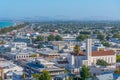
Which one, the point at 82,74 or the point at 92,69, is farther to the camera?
the point at 92,69

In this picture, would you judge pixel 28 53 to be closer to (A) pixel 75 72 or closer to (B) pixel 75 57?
(B) pixel 75 57

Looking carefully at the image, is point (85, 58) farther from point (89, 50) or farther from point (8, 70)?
point (8, 70)

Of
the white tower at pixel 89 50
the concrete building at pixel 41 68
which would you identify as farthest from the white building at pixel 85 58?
the concrete building at pixel 41 68

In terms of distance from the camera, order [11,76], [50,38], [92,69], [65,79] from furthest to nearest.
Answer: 1. [50,38]
2. [92,69]
3. [11,76]
4. [65,79]

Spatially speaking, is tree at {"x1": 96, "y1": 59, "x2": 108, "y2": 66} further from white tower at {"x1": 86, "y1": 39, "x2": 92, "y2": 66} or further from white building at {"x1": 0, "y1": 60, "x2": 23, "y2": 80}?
white building at {"x1": 0, "y1": 60, "x2": 23, "y2": 80}

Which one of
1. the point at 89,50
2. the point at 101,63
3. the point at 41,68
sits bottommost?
the point at 101,63

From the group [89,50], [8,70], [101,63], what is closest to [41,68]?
[8,70]

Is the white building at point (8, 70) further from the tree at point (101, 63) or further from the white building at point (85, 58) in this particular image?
the tree at point (101, 63)

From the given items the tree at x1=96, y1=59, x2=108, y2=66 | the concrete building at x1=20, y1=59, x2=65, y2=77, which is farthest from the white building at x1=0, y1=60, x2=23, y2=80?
the tree at x1=96, y1=59, x2=108, y2=66

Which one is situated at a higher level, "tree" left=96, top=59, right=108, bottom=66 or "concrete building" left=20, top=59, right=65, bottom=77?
A: "concrete building" left=20, top=59, right=65, bottom=77

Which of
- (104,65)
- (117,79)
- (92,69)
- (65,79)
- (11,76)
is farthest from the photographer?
(104,65)

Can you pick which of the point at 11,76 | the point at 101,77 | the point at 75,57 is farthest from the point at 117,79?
the point at 75,57
